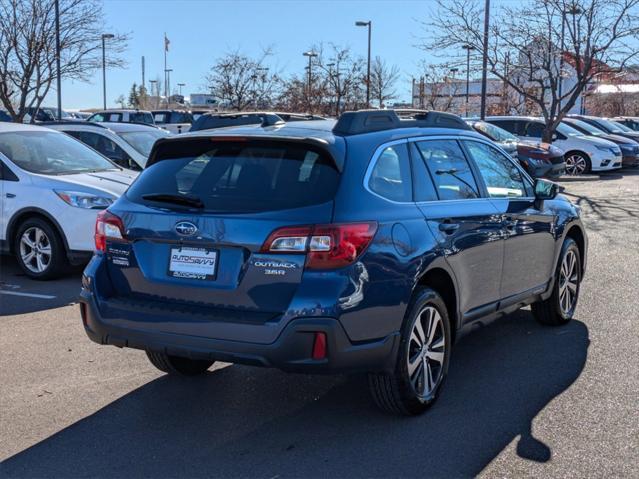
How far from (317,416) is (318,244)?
1.24 m

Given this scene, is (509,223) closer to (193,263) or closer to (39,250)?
(193,263)

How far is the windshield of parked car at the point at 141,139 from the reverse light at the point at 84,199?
14.4ft

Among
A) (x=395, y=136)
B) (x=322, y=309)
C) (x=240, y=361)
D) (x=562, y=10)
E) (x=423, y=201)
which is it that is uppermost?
(x=562, y=10)

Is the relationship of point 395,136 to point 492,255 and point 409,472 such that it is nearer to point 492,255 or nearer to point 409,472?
point 492,255

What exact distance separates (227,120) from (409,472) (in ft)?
8.58

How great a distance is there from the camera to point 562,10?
66.9ft

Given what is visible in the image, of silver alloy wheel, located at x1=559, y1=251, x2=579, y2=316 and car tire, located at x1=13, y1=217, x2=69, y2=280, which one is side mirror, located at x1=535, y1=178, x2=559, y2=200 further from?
car tire, located at x1=13, y1=217, x2=69, y2=280

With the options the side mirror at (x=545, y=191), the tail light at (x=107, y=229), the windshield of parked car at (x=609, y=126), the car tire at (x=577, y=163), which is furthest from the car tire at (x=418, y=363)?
the windshield of parked car at (x=609, y=126)

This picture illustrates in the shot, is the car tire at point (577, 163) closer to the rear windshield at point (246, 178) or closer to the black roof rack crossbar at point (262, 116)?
the black roof rack crossbar at point (262, 116)

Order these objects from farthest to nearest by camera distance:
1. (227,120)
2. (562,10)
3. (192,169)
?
(562,10) < (227,120) < (192,169)

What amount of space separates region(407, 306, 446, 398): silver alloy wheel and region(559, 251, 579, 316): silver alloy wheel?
225 cm

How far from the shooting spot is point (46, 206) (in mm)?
8578

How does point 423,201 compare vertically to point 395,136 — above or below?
below

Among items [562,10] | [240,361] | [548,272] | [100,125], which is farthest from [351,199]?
[562,10]
